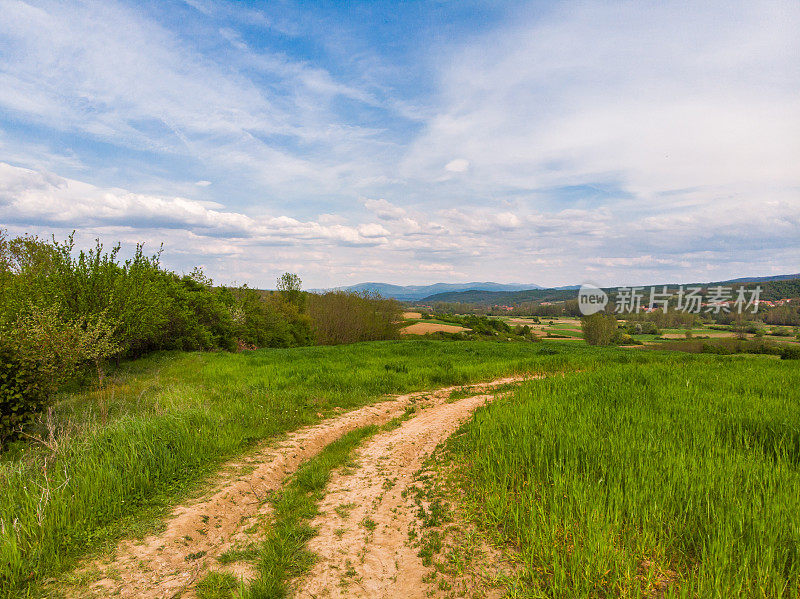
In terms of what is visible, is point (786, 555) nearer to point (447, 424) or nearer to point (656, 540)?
point (656, 540)

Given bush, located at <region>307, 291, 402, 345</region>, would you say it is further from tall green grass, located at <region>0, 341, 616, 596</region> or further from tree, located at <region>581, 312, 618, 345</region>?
tree, located at <region>581, 312, 618, 345</region>

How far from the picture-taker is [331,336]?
5331 centimetres

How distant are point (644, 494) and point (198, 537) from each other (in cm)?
589

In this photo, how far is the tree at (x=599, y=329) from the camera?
238 ft

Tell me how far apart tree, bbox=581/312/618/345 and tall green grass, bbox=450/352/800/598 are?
2858 inches

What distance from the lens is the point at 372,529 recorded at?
5.01 meters

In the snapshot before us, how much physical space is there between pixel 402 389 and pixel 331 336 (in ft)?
133

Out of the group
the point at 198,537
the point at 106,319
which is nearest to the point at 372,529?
the point at 198,537

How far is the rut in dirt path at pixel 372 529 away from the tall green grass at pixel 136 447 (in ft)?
8.95

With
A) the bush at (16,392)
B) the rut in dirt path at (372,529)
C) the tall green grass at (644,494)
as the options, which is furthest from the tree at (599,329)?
the bush at (16,392)

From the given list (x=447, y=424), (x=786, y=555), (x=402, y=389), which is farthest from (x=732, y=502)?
(x=402, y=389)

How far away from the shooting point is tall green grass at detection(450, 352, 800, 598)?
3297 millimetres

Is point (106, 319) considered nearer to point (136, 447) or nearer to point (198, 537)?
point (136, 447)

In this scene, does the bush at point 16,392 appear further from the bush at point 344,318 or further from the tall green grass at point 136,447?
the bush at point 344,318
